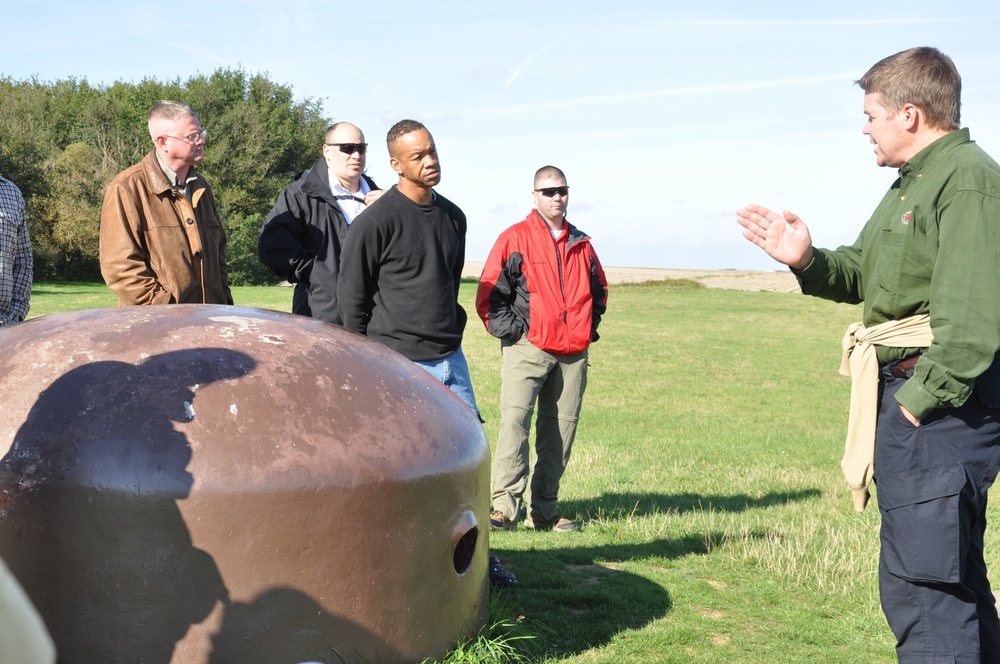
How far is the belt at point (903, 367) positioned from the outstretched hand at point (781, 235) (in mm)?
649

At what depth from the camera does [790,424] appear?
14430 millimetres

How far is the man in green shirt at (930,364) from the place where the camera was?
382cm

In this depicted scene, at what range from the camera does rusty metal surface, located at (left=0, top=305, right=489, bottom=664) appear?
11.5 feet

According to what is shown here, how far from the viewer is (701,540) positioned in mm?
7277

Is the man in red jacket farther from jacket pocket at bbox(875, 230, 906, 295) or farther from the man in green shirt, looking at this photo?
jacket pocket at bbox(875, 230, 906, 295)

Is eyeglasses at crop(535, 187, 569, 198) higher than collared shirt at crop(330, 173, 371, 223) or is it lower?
higher

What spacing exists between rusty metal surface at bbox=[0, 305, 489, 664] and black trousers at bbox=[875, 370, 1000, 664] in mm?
1755

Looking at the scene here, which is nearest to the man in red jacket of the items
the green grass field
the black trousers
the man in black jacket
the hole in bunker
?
the green grass field

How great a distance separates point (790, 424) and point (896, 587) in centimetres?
1066

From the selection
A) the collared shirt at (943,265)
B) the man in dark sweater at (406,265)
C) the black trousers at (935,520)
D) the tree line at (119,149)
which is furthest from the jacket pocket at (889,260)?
the tree line at (119,149)

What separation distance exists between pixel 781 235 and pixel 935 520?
1386mm

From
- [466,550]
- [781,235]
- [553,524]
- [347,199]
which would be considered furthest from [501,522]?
[781,235]

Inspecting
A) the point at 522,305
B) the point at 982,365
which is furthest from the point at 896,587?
the point at 522,305

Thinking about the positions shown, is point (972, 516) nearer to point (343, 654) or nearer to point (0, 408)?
point (343, 654)
